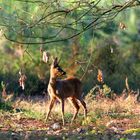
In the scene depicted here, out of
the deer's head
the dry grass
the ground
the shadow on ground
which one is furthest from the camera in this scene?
the deer's head

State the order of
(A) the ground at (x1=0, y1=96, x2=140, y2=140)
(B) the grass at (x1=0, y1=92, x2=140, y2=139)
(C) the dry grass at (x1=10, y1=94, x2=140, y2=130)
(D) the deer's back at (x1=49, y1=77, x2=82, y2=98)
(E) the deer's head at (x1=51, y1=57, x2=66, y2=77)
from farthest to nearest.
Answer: (D) the deer's back at (x1=49, y1=77, x2=82, y2=98)
(E) the deer's head at (x1=51, y1=57, x2=66, y2=77)
(C) the dry grass at (x1=10, y1=94, x2=140, y2=130)
(B) the grass at (x1=0, y1=92, x2=140, y2=139)
(A) the ground at (x1=0, y1=96, x2=140, y2=140)

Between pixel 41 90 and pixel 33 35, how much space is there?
531 inches

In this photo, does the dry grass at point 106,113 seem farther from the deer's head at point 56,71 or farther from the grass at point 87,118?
the deer's head at point 56,71

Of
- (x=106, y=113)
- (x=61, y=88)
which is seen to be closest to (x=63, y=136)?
(x=61, y=88)

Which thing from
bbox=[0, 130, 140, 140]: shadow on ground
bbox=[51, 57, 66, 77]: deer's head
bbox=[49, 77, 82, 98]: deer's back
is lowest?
bbox=[0, 130, 140, 140]: shadow on ground

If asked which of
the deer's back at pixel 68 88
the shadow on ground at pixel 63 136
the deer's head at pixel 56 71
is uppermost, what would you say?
the deer's head at pixel 56 71

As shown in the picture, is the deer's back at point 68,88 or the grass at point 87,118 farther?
the deer's back at point 68,88

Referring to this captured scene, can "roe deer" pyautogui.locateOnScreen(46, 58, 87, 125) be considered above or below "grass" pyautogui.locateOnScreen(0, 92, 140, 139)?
above

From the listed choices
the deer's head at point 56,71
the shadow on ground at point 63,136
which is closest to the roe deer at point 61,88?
the deer's head at point 56,71

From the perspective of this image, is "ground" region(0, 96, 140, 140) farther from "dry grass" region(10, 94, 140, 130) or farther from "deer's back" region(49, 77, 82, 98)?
"deer's back" region(49, 77, 82, 98)

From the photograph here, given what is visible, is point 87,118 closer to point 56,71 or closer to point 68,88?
point 68,88

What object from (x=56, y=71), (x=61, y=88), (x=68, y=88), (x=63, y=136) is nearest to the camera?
(x=63, y=136)

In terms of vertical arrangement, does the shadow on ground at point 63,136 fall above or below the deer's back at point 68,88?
below

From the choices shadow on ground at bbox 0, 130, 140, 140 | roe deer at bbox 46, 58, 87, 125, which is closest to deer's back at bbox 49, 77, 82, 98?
roe deer at bbox 46, 58, 87, 125
